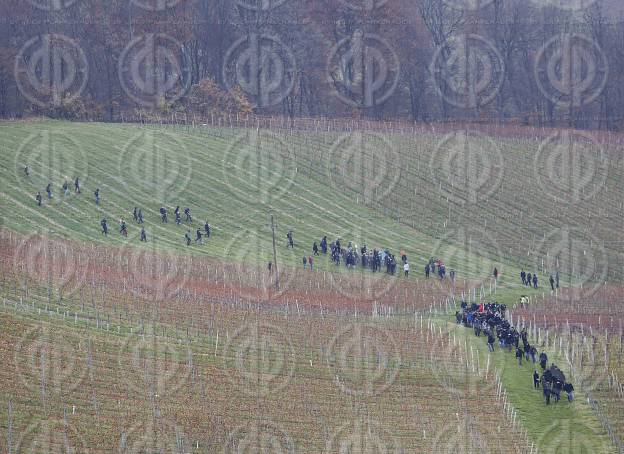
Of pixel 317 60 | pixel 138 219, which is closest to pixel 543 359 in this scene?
pixel 138 219

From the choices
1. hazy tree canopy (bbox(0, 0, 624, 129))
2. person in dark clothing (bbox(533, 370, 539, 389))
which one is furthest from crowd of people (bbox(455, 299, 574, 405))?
hazy tree canopy (bbox(0, 0, 624, 129))

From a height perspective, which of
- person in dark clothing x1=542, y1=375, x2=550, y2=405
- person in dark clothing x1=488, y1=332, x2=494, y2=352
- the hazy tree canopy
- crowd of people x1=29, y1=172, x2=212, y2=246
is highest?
the hazy tree canopy

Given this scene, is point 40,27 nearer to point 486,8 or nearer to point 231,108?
point 231,108

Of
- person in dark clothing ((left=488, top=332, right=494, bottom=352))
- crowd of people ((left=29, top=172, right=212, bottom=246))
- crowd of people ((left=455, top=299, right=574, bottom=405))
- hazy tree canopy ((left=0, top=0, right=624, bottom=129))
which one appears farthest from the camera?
hazy tree canopy ((left=0, top=0, right=624, bottom=129))

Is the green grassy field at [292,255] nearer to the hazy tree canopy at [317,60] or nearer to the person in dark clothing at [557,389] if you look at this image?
the person in dark clothing at [557,389]

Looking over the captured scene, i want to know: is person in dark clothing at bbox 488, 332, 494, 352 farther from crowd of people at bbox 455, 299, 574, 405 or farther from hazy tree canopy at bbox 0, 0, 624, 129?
hazy tree canopy at bbox 0, 0, 624, 129
